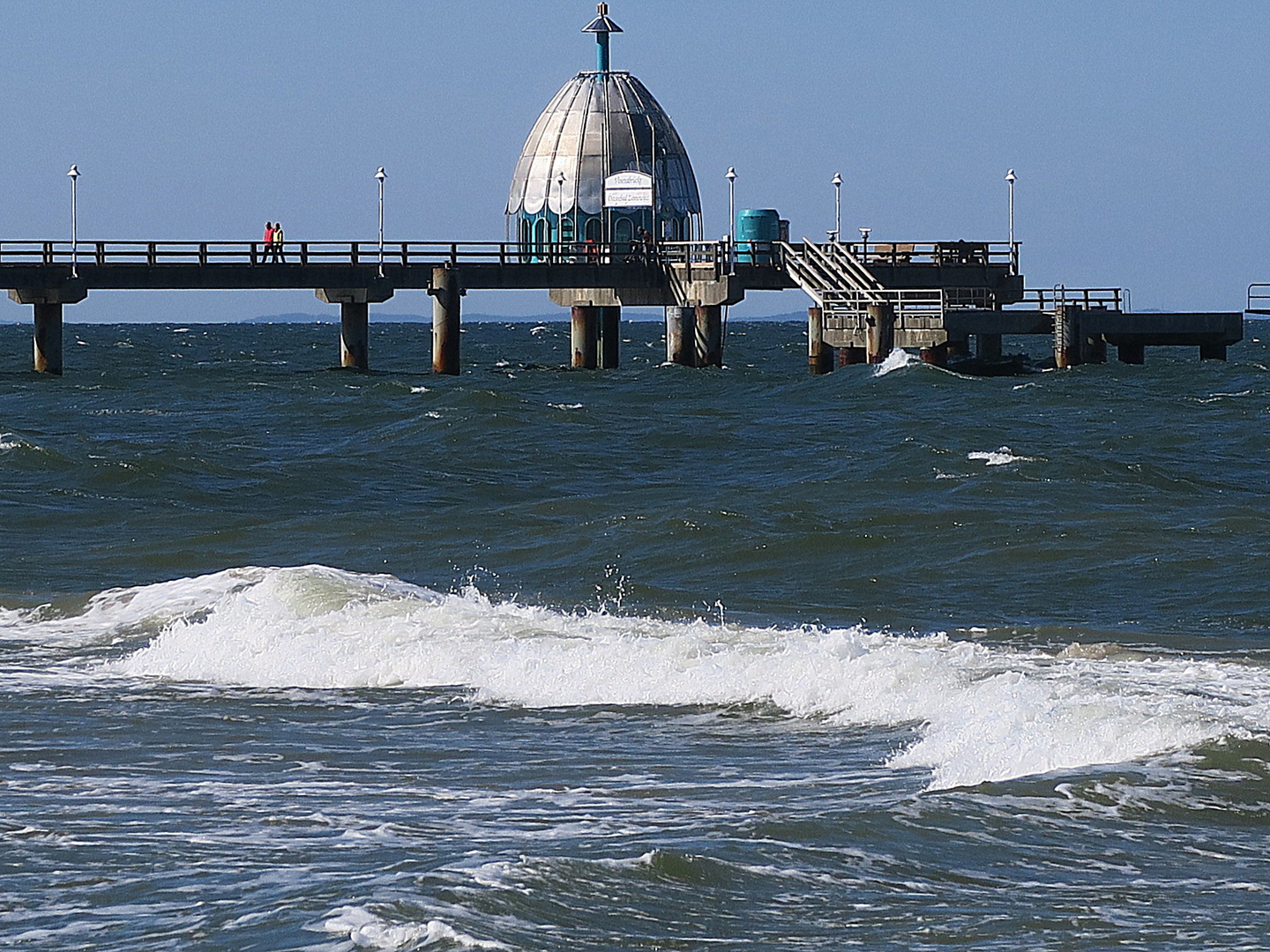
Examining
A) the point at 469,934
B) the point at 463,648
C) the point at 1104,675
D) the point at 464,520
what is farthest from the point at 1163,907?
the point at 464,520

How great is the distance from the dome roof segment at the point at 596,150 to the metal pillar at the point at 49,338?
1932cm

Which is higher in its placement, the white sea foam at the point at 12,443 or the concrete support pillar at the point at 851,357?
the concrete support pillar at the point at 851,357

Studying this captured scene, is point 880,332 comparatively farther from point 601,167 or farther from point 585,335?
point 601,167

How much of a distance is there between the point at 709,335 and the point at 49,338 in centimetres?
1654

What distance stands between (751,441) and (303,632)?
65.0ft

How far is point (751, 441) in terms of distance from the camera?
3453cm

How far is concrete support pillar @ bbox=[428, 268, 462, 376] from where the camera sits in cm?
4966

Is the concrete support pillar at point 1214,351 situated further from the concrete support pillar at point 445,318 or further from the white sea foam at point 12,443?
the white sea foam at point 12,443

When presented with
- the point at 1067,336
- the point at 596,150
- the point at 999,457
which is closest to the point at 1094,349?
the point at 1067,336

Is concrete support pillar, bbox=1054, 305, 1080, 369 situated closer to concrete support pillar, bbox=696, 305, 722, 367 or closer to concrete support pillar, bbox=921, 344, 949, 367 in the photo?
concrete support pillar, bbox=921, 344, 949, 367

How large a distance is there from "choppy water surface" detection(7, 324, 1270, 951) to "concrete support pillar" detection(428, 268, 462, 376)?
63.7 ft

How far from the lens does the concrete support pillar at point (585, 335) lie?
56066 mm

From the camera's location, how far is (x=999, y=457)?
29.0m

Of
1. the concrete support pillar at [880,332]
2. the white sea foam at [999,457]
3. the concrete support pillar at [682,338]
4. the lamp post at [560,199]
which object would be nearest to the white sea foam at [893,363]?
the concrete support pillar at [880,332]
